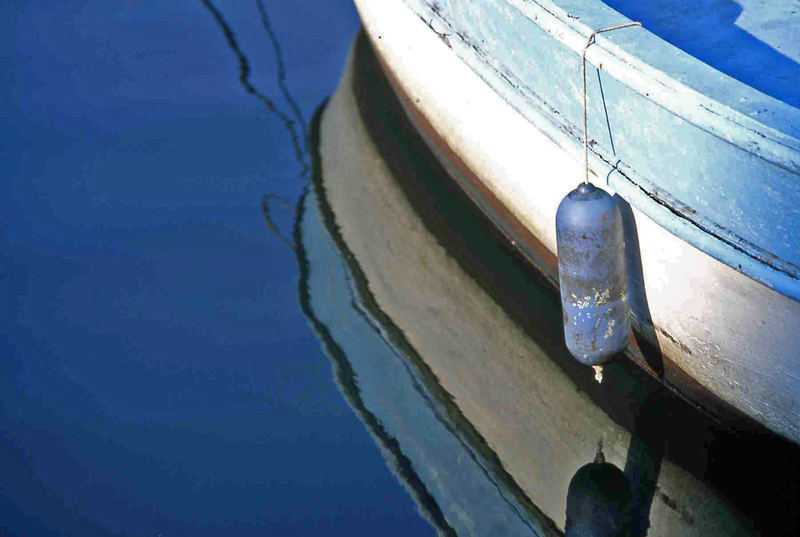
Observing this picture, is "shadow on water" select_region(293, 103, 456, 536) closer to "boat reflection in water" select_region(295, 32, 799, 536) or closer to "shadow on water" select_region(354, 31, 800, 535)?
"boat reflection in water" select_region(295, 32, 799, 536)

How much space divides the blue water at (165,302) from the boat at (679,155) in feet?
2.94

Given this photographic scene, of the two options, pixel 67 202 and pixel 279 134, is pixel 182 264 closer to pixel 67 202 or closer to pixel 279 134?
pixel 67 202

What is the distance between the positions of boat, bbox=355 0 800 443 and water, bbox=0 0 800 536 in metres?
0.28

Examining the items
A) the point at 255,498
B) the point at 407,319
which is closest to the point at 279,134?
the point at 407,319

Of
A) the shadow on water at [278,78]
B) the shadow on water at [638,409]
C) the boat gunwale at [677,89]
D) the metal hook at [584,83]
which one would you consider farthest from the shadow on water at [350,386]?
the boat gunwale at [677,89]

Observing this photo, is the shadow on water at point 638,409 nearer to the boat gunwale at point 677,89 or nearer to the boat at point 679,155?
the boat at point 679,155

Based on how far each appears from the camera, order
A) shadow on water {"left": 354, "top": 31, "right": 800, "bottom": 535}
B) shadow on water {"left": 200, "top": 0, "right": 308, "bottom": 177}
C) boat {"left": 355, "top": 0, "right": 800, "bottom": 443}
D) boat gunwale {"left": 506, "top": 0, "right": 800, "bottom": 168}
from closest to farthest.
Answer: boat gunwale {"left": 506, "top": 0, "right": 800, "bottom": 168} < boat {"left": 355, "top": 0, "right": 800, "bottom": 443} < shadow on water {"left": 354, "top": 31, "right": 800, "bottom": 535} < shadow on water {"left": 200, "top": 0, "right": 308, "bottom": 177}

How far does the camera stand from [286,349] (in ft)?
11.0

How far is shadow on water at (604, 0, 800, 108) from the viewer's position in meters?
2.54

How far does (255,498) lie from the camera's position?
2811 millimetres

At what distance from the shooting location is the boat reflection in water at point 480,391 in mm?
2725

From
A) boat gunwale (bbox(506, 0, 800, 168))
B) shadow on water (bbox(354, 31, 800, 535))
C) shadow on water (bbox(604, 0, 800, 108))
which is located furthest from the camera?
shadow on water (bbox(354, 31, 800, 535))

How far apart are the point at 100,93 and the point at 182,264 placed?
1.54m

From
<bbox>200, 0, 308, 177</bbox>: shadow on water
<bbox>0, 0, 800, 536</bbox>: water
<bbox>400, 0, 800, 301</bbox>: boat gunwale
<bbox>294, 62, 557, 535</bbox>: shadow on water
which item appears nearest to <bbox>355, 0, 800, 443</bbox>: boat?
<bbox>400, 0, 800, 301</bbox>: boat gunwale
